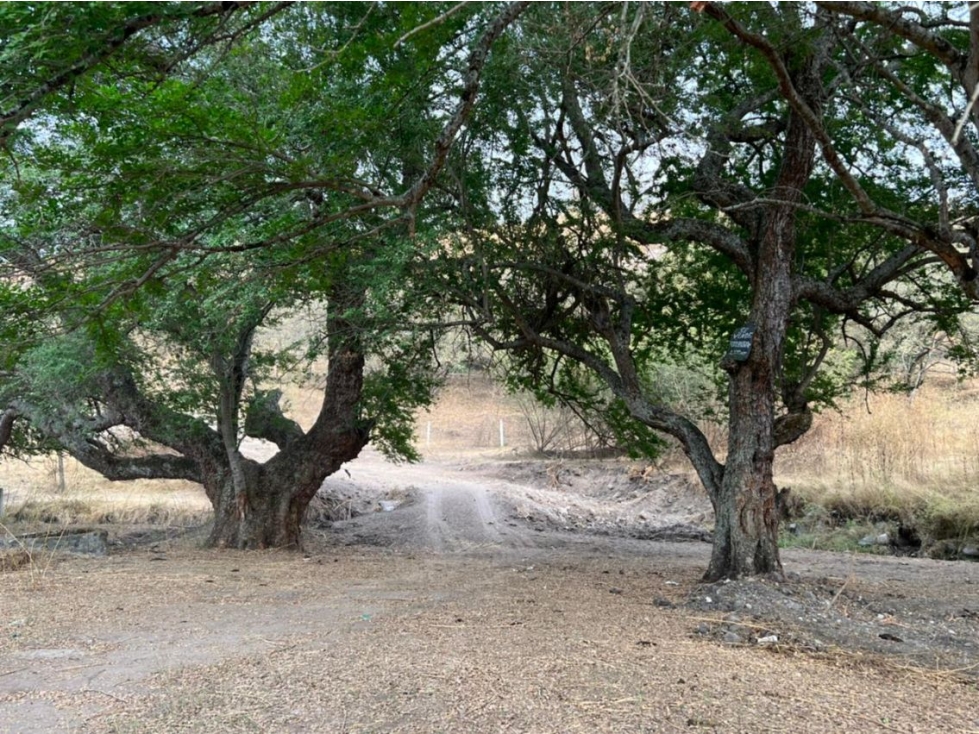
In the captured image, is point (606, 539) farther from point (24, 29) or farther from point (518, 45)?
point (24, 29)

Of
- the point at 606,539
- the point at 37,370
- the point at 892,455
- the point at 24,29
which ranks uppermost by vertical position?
the point at 24,29

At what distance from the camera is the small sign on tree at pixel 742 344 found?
22.3 feet

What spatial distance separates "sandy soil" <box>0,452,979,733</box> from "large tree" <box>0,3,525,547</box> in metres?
2.08

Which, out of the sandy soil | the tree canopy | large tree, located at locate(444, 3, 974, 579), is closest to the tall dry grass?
the sandy soil

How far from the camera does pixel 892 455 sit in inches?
602

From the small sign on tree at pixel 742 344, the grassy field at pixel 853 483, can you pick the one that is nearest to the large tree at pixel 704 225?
the small sign on tree at pixel 742 344

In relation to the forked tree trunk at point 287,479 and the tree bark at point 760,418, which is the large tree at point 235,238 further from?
the tree bark at point 760,418

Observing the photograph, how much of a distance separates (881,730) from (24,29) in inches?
193

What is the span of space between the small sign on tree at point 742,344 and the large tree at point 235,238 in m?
2.87

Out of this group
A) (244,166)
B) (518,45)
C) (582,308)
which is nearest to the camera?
(244,166)

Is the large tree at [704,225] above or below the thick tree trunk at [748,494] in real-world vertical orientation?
above

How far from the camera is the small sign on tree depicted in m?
6.80

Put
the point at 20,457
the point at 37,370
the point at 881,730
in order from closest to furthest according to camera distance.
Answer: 1. the point at 881,730
2. the point at 37,370
3. the point at 20,457

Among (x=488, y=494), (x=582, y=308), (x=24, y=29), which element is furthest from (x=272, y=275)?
(x=488, y=494)
